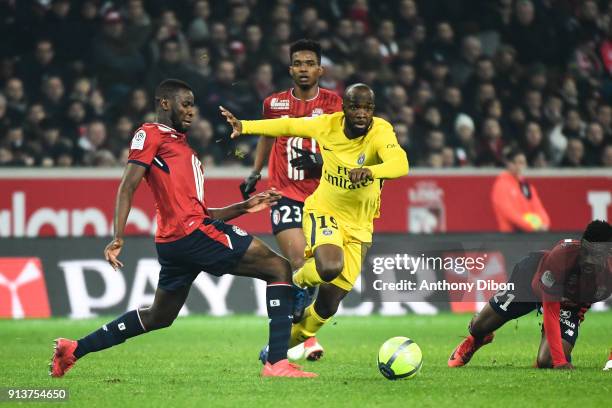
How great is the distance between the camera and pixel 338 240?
8938mm

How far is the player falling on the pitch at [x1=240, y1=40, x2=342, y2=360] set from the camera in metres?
10.3

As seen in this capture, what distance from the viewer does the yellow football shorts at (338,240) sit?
898 cm

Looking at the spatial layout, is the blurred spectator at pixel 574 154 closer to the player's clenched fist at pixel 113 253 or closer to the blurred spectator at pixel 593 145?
the blurred spectator at pixel 593 145

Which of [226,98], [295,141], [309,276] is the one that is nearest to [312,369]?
[309,276]

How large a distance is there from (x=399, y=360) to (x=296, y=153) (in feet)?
8.80

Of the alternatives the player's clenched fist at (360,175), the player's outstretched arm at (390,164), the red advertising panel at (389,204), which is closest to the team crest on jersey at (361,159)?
the player's outstretched arm at (390,164)

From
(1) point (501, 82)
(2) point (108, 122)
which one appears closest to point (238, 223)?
(2) point (108, 122)

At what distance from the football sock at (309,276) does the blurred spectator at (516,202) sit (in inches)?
317

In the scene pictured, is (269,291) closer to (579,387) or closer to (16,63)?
(579,387)

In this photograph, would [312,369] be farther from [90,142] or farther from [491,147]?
[491,147]

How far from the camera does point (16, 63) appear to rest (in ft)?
56.0

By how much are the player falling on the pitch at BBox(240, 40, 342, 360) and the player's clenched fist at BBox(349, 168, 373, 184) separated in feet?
6.96

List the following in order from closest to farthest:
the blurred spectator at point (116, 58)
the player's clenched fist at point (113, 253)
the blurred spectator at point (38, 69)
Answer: the player's clenched fist at point (113, 253) → the blurred spectator at point (38, 69) → the blurred spectator at point (116, 58)

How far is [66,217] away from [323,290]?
26.4ft
